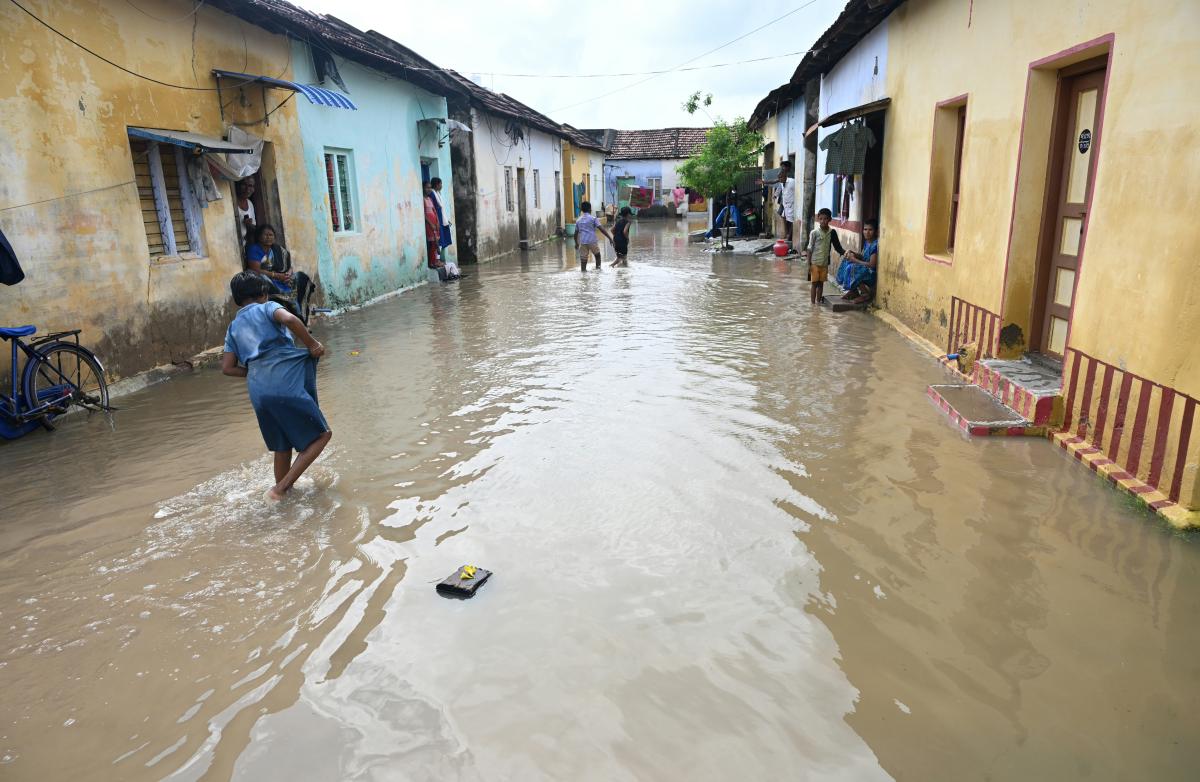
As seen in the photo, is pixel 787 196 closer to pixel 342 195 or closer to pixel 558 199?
pixel 342 195

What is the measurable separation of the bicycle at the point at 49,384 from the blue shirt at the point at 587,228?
11.8 meters

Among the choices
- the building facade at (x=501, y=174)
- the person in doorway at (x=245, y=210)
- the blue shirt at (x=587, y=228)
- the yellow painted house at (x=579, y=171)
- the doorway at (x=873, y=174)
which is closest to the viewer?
the person in doorway at (x=245, y=210)

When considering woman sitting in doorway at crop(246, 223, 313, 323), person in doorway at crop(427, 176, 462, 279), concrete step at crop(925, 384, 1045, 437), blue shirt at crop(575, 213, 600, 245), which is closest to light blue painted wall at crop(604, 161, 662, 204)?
blue shirt at crop(575, 213, 600, 245)

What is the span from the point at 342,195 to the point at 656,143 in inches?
1401

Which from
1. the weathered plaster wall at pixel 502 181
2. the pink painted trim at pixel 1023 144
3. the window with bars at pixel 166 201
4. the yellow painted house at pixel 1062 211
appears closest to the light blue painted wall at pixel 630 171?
the weathered plaster wall at pixel 502 181

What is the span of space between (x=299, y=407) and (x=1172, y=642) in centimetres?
465

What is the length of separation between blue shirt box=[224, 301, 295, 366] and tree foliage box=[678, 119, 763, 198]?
74.5ft

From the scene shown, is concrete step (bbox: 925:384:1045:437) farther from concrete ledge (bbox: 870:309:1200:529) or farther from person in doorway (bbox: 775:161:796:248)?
person in doorway (bbox: 775:161:796:248)

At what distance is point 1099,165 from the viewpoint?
16.7 feet

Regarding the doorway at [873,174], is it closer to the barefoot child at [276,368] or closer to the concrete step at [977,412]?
the concrete step at [977,412]

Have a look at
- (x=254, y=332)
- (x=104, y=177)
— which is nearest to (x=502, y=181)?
(x=104, y=177)

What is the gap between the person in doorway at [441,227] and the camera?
16.3m

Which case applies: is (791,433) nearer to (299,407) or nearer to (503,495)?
(503,495)

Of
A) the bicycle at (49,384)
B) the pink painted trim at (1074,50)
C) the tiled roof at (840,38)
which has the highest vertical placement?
the tiled roof at (840,38)
